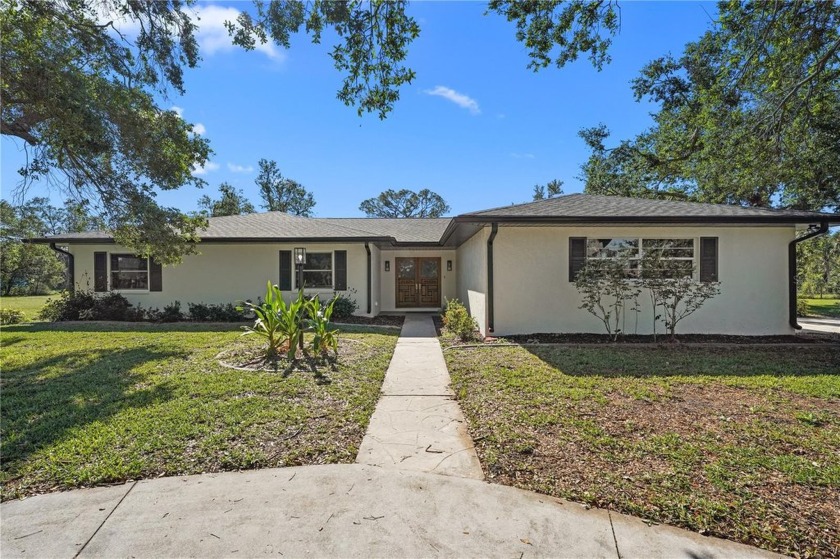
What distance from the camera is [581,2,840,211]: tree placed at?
23.2 ft

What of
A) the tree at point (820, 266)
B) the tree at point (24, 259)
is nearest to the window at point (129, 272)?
the tree at point (24, 259)

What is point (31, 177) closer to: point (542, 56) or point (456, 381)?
point (456, 381)

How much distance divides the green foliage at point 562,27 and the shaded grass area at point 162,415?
17.8 ft

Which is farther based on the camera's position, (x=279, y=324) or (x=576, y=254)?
(x=576, y=254)

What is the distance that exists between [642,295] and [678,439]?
20.6ft

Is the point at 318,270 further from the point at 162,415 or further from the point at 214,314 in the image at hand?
the point at 162,415

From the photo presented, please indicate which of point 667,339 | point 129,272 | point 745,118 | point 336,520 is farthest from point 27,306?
point 745,118

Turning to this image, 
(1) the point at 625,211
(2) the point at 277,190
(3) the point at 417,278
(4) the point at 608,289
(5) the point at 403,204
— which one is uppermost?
(5) the point at 403,204

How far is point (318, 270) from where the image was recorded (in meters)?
13.1

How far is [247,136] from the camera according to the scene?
1303 centimetres

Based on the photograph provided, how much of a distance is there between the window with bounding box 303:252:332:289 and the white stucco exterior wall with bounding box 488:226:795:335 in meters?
6.26

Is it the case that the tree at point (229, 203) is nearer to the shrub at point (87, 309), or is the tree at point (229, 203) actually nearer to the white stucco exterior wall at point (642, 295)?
the shrub at point (87, 309)

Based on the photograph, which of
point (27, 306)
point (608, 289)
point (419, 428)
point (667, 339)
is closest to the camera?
point (419, 428)

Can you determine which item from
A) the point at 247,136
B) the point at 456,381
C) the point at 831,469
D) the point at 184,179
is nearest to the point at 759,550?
the point at 831,469
